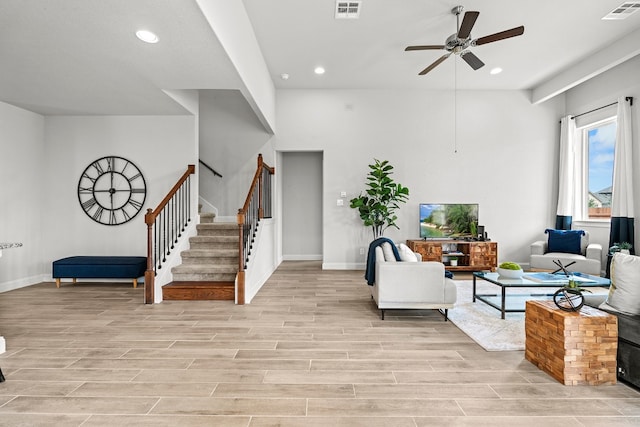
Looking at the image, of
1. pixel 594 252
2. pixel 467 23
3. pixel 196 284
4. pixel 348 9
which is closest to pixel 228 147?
pixel 196 284

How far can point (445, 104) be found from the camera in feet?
24.3

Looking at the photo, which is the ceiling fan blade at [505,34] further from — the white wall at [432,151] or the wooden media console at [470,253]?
the wooden media console at [470,253]

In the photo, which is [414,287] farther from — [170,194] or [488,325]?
[170,194]

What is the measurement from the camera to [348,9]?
14.5 feet

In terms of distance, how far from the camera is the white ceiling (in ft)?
10.1

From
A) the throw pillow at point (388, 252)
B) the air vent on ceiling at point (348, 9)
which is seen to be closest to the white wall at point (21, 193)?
the air vent on ceiling at point (348, 9)

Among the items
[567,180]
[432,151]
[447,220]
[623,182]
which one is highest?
[432,151]

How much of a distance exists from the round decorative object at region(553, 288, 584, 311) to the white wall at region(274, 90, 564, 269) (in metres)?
4.85

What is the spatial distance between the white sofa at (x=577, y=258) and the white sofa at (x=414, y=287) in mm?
3249

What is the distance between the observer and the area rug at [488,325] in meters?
3.19

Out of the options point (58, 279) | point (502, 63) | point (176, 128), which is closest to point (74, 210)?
point (58, 279)

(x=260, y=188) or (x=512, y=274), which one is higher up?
(x=260, y=188)

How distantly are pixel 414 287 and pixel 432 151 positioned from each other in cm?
433

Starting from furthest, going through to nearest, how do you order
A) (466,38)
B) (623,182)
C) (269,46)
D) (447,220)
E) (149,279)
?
(447,220) < (623,182) < (269,46) < (149,279) < (466,38)
